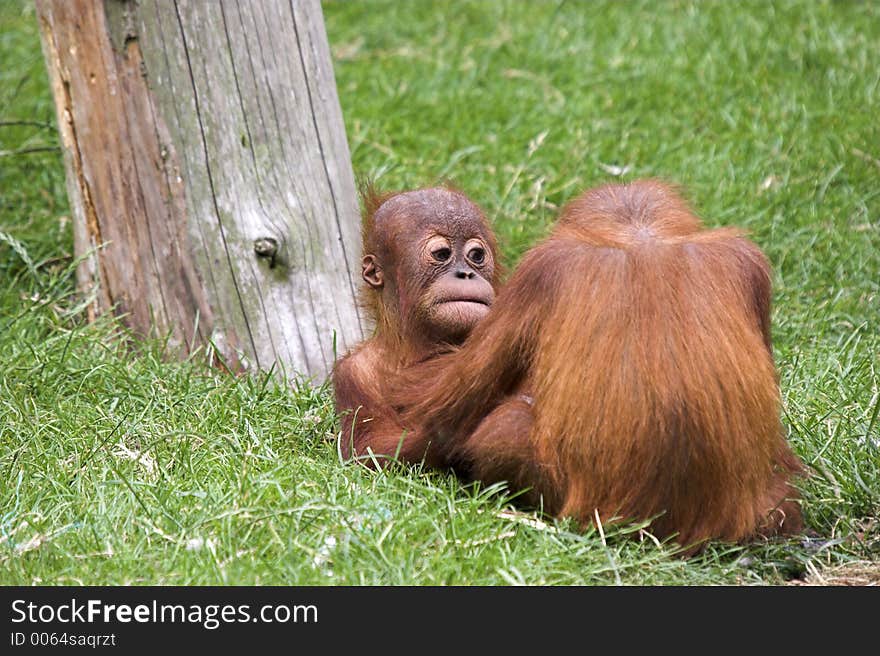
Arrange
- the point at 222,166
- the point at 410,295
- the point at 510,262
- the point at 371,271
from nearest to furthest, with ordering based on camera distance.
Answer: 1. the point at 410,295
2. the point at 371,271
3. the point at 222,166
4. the point at 510,262

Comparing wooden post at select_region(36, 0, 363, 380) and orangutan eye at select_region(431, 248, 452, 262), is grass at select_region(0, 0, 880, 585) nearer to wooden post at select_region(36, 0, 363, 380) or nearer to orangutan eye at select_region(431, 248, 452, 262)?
wooden post at select_region(36, 0, 363, 380)

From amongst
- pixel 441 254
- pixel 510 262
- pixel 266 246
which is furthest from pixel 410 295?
pixel 510 262

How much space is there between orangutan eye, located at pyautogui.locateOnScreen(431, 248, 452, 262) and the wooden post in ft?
2.61

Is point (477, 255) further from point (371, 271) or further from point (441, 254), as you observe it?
point (371, 271)

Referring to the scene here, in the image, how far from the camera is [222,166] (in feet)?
15.9

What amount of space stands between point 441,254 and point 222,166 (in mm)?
1142

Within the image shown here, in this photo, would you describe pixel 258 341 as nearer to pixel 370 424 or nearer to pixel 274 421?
pixel 274 421

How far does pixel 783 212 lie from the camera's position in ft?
20.3

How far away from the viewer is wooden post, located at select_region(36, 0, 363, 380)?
15.7 feet

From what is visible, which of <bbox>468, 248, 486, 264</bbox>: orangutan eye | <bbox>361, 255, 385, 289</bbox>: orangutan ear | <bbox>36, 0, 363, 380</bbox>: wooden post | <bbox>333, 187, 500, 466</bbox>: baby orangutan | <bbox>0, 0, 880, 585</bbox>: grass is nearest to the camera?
<bbox>0, 0, 880, 585</bbox>: grass

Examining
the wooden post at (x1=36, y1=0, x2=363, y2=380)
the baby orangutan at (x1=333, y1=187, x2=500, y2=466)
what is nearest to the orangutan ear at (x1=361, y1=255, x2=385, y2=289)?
the baby orangutan at (x1=333, y1=187, x2=500, y2=466)

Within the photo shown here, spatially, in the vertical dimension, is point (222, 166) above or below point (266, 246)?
above

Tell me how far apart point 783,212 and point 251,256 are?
9.12 ft

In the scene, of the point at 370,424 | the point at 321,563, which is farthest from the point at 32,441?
the point at 321,563
